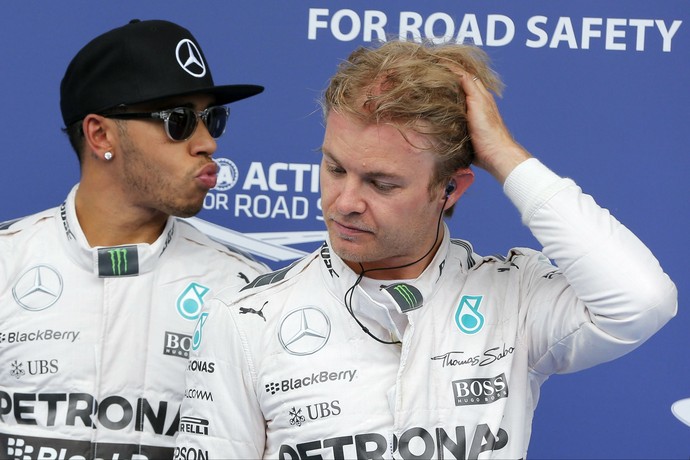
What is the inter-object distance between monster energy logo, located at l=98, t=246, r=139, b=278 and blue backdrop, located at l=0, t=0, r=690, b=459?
58 cm

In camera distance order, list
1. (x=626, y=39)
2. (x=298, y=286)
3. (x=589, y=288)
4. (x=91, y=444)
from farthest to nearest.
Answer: (x=626, y=39)
(x=91, y=444)
(x=298, y=286)
(x=589, y=288)

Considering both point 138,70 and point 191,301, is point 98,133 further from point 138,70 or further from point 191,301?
point 191,301

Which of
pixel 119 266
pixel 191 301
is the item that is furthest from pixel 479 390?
pixel 119 266

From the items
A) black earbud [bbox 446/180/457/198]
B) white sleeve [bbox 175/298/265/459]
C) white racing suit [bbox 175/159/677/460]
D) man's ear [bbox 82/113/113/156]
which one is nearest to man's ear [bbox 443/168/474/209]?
black earbud [bbox 446/180/457/198]

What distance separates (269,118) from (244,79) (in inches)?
4.3

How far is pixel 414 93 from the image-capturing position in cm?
174

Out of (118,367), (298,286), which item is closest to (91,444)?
(118,367)

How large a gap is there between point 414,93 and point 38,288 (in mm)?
839

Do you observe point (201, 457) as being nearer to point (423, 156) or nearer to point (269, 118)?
point (423, 156)

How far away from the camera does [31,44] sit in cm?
267

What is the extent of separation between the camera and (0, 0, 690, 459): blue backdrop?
104 inches

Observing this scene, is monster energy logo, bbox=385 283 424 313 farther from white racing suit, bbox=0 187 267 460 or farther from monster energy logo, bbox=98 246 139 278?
monster energy logo, bbox=98 246 139 278

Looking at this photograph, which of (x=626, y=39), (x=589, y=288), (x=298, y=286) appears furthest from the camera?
(x=626, y=39)

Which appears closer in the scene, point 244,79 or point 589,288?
point 589,288
